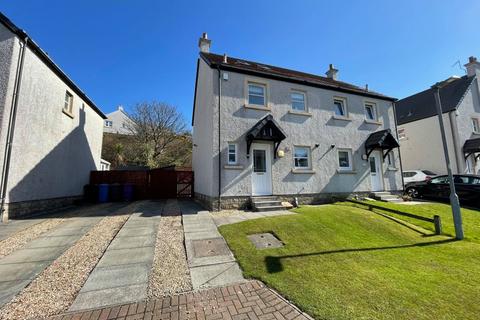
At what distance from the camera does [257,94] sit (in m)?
11.3

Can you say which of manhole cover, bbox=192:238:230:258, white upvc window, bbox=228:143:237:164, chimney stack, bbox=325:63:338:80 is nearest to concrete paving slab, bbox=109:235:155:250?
manhole cover, bbox=192:238:230:258

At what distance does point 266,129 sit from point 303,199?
408 cm

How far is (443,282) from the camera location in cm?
397

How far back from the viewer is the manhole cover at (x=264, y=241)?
5.69 metres

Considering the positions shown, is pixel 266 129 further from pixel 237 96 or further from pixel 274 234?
pixel 274 234

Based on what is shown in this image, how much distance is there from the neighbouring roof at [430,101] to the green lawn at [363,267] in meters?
18.5

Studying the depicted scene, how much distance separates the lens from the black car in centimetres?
1073

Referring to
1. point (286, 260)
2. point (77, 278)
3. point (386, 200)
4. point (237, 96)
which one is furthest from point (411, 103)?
point (77, 278)

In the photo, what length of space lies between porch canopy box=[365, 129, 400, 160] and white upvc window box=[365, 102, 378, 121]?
1.48 metres

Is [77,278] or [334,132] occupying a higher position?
[334,132]

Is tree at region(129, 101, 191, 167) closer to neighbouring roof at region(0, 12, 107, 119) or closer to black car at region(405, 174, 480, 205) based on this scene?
neighbouring roof at region(0, 12, 107, 119)

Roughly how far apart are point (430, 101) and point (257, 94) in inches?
793

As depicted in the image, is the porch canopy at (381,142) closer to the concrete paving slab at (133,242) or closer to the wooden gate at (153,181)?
the wooden gate at (153,181)

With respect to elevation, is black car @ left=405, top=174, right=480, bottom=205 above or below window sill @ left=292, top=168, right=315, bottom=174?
below
